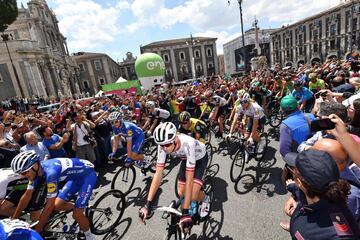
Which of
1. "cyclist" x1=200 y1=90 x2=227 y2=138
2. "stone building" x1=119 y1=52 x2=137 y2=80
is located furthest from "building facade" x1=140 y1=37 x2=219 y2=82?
"cyclist" x1=200 y1=90 x2=227 y2=138

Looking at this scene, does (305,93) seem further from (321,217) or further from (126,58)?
(126,58)

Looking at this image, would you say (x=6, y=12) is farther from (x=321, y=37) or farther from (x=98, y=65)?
(x=321, y=37)

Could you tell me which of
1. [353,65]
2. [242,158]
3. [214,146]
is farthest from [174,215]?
[353,65]

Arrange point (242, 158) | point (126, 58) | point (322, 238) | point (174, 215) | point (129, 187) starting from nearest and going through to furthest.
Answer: point (322, 238), point (174, 215), point (242, 158), point (129, 187), point (126, 58)

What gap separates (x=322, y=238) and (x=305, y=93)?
619 centimetres

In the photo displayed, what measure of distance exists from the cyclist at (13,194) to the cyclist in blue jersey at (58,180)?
180mm

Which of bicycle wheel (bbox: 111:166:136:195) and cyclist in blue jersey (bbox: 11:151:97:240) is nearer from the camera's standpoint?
cyclist in blue jersey (bbox: 11:151:97:240)

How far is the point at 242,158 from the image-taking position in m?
5.16

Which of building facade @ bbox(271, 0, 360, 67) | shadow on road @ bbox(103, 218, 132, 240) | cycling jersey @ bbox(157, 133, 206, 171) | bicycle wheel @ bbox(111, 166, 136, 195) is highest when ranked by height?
building facade @ bbox(271, 0, 360, 67)

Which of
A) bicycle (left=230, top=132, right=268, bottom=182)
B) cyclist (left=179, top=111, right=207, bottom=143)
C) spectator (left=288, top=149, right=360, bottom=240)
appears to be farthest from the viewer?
bicycle (left=230, top=132, right=268, bottom=182)

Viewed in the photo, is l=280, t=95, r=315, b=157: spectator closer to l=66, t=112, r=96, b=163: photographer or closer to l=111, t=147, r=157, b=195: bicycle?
l=111, t=147, r=157, b=195: bicycle

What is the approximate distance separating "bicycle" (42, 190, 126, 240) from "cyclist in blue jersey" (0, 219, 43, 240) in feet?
5.15

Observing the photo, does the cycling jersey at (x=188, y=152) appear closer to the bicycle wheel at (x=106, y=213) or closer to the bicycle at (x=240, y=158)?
the bicycle wheel at (x=106, y=213)

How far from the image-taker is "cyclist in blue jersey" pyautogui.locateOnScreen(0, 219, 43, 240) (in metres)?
1.81
